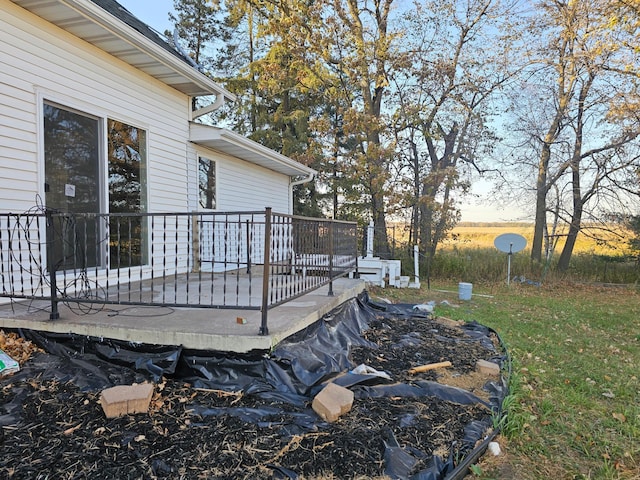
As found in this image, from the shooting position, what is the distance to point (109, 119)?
4543 mm

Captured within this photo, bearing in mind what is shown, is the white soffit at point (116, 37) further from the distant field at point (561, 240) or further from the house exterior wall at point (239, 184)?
the distant field at point (561, 240)

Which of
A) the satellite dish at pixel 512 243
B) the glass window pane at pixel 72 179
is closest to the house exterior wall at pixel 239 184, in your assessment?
the glass window pane at pixel 72 179

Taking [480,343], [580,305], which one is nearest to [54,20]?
[480,343]

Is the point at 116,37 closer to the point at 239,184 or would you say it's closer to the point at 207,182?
the point at 207,182

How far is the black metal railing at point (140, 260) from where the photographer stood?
3.10 meters

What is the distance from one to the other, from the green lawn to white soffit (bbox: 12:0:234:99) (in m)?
4.79

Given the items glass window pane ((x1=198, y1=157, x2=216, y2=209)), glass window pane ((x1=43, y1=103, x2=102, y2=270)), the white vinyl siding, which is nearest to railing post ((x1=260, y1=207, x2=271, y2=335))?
glass window pane ((x1=43, y1=103, x2=102, y2=270))

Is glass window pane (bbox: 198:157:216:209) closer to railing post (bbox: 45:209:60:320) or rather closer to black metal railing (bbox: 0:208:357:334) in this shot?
black metal railing (bbox: 0:208:357:334)

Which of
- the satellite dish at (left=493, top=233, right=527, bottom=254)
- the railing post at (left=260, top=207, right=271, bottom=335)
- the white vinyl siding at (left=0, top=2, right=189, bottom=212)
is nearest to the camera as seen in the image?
the railing post at (left=260, top=207, right=271, bottom=335)

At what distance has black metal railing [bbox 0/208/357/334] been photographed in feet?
10.2

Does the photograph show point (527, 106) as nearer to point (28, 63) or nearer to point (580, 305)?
point (580, 305)

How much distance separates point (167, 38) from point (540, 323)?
299 inches

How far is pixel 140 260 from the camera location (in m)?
5.06

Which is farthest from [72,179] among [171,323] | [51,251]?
[171,323]
